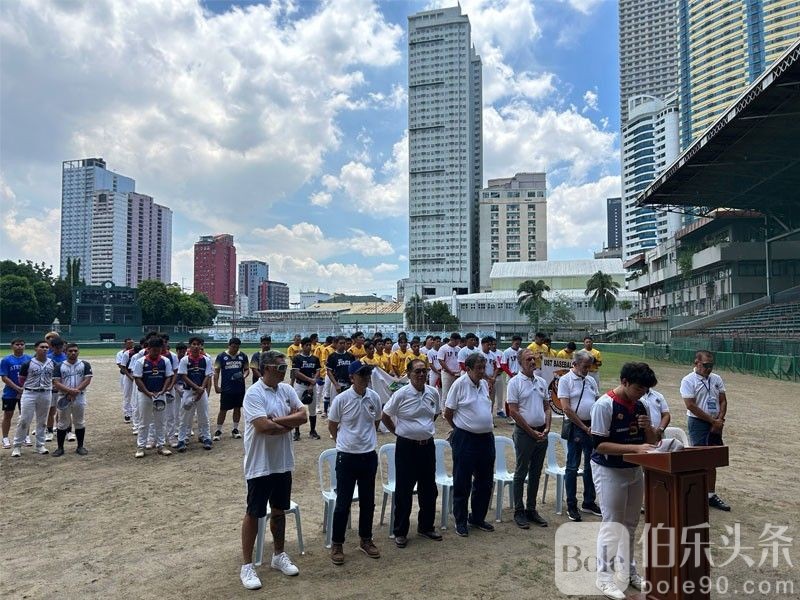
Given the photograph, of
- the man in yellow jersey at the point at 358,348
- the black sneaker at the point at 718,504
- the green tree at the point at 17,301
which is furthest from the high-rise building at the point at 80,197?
the black sneaker at the point at 718,504

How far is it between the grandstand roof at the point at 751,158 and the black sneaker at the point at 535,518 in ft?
71.6

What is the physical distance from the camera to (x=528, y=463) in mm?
5391

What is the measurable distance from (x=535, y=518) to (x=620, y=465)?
1895mm

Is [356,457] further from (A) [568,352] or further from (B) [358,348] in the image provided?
(B) [358,348]

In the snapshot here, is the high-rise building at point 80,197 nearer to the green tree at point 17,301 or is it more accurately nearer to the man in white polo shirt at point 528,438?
the green tree at point 17,301

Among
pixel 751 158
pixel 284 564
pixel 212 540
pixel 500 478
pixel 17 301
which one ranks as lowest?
pixel 212 540

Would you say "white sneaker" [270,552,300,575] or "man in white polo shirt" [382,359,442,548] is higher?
"man in white polo shirt" [382,359,442,548]

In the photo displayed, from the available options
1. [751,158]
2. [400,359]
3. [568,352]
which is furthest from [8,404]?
[751,158]

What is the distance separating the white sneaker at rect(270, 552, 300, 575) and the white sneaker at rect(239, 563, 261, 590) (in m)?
0.25

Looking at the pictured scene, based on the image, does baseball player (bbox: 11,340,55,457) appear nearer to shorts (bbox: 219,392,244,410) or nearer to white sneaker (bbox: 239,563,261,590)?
shorts (bbox: 219,392,244,410)

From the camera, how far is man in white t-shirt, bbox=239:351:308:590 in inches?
161

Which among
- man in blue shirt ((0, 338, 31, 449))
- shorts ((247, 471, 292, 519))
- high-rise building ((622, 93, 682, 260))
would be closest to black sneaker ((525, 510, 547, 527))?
shorts ((247, 471, 292, 519))

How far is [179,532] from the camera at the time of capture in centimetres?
520

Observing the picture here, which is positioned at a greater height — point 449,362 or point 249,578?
point 449,362
